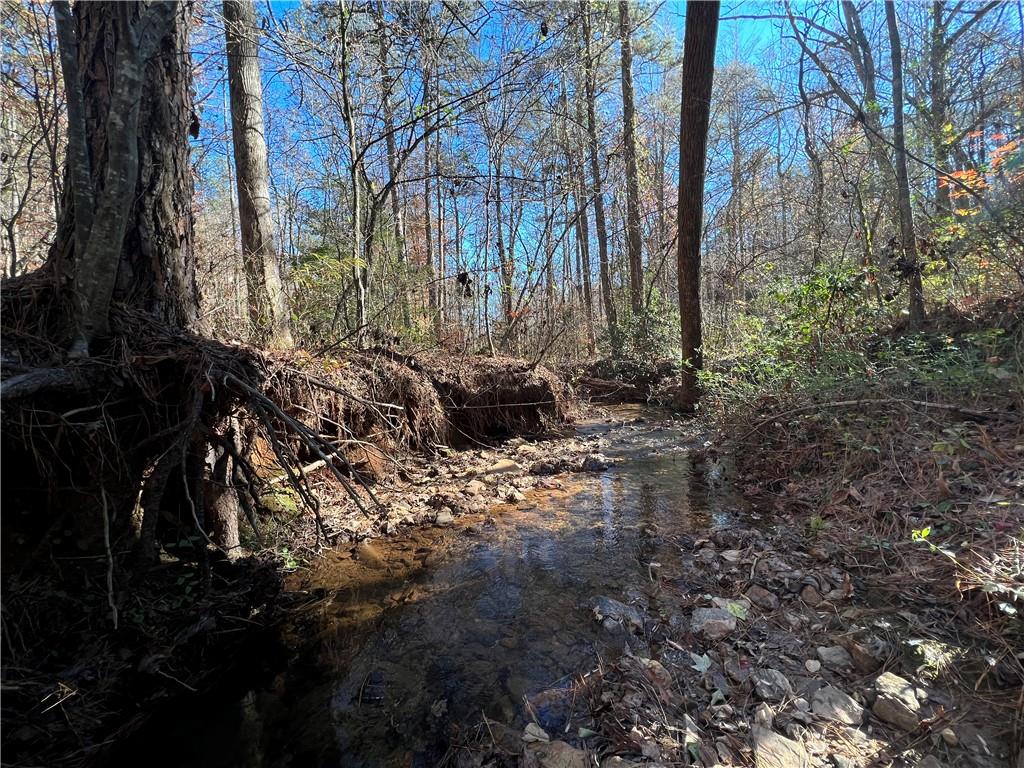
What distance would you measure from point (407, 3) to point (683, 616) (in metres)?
7.66

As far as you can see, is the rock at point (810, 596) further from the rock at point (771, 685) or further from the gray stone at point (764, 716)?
the gray stone at point (764, 716)

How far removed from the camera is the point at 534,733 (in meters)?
1.95

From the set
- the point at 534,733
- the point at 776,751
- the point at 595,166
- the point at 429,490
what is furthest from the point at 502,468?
the point at 595,166

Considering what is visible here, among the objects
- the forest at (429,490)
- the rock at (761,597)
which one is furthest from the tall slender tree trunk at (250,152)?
the rock at (761,597)

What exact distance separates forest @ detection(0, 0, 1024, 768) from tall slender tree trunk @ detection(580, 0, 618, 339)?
1728 mm

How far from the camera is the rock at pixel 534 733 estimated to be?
75.6 inches

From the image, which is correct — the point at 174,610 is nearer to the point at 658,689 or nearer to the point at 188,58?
the point at 658,689

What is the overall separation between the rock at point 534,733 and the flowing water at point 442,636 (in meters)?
0.06

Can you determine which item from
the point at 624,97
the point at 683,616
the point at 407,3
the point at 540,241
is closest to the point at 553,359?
the point at 540,241

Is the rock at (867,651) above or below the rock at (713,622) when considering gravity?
above

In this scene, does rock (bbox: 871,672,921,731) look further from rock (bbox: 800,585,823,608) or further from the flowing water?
the flowing water

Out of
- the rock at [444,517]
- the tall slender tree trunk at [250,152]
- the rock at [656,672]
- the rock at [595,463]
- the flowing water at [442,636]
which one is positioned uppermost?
the tall slender tree trunk at [250,152]

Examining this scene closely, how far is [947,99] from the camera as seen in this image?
7.08 metres

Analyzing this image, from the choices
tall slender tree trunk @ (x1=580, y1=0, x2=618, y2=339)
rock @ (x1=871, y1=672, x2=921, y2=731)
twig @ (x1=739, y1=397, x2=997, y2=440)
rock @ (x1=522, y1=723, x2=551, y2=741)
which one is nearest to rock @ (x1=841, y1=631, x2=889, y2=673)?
rock @ (x1=871, y1=672, x2=921, y2=731)
